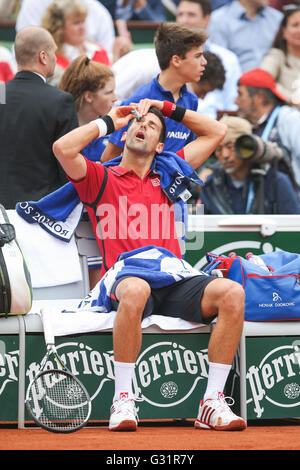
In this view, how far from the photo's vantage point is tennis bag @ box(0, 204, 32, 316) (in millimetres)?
4324

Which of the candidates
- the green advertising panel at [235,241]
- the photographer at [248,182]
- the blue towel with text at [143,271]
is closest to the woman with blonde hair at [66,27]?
the photographer at [248,182]

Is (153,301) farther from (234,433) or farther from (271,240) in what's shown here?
(271,240)

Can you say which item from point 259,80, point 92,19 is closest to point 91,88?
point 259,80

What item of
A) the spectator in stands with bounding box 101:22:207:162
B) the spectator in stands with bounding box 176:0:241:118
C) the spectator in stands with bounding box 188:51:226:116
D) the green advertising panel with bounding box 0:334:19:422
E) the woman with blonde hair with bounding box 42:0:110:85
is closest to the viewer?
the green advertising panel with bounding box 0:334:19:422

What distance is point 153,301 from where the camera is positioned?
454cm

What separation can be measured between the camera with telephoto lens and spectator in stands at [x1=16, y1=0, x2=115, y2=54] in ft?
8.86

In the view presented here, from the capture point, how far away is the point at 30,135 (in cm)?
545

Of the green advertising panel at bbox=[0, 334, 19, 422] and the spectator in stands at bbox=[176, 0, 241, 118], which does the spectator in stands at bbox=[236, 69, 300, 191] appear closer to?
the spectator in stands at bbox=[176, 0, 241, 118]

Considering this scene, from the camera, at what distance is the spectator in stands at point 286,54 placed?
8.54 m

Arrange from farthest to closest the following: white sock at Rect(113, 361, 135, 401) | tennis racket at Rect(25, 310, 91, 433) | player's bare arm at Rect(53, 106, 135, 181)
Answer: player's bare arm at Rect(53, 106, 135, 181) < white sock at Rect(113, 361, 135, 401) < tennis racket at Rect(25, 310, 91, 433)

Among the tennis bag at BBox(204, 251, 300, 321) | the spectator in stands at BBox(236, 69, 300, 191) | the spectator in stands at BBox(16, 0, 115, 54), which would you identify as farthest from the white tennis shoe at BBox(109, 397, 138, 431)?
the spectator in stands at BBox(16, 0, 115, 54)

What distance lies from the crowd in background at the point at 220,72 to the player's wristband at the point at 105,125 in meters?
0.58

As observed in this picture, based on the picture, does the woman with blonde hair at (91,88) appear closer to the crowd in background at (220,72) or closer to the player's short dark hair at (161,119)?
the crowd in background at (220,72)
